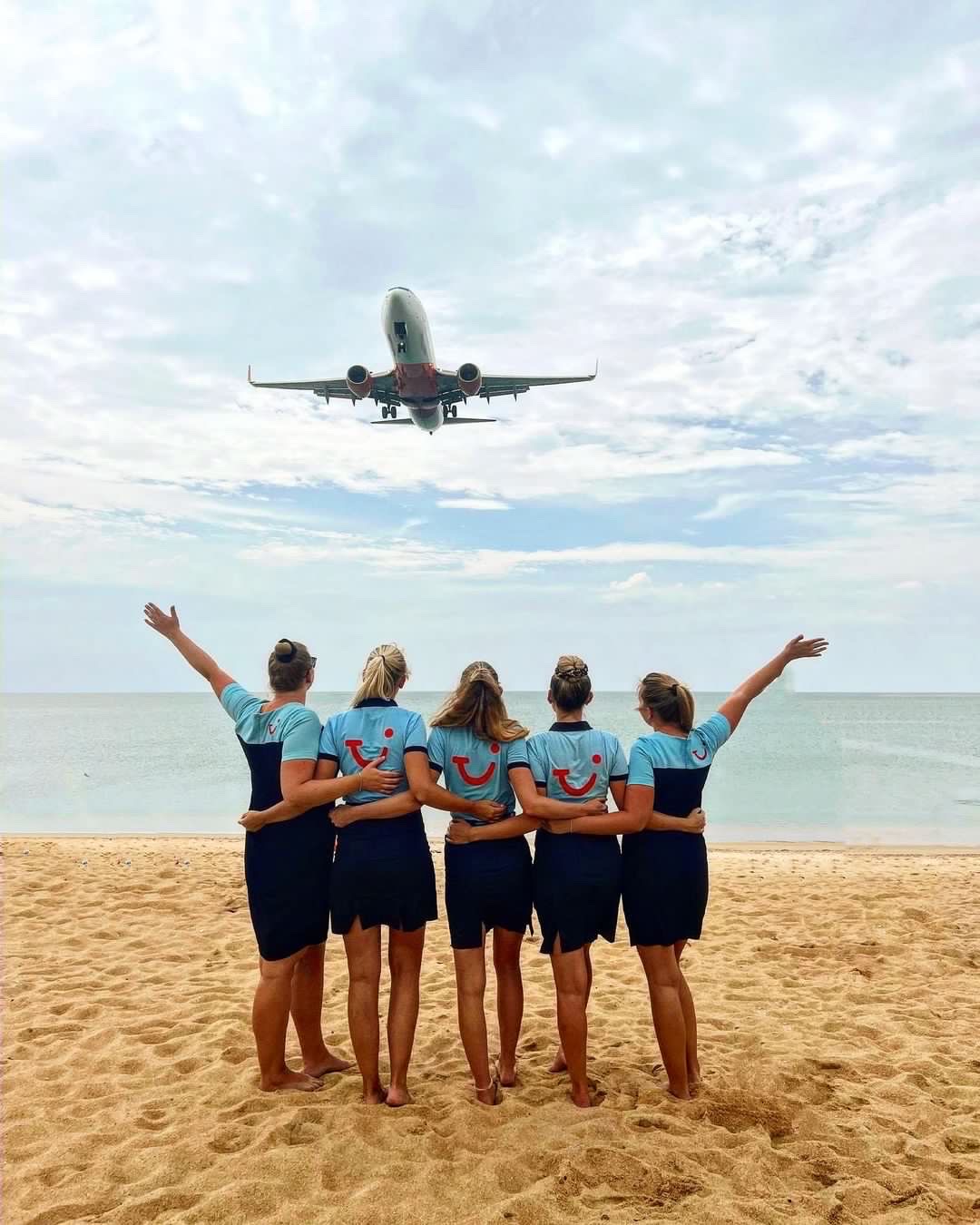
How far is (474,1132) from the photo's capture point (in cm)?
316

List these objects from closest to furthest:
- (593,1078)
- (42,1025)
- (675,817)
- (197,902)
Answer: (675,817)
(593,1078)
(42,1025)
(197,902)

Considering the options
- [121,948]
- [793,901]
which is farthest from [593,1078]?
[793,901]

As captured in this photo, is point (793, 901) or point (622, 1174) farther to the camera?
point (793, 901)

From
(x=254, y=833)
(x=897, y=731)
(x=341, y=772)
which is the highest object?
(x=341, y=772)

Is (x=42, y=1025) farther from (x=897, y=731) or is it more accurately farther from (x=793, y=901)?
(x=897, y=731)

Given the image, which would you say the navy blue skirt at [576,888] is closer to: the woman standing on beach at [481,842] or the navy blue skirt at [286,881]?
the woman standing on beach at [481,842]

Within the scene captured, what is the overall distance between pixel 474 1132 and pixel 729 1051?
164 cm

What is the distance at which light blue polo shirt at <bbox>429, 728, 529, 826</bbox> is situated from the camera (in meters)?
3.38

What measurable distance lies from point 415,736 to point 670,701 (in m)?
1.18

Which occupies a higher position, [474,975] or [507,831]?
[507,831]

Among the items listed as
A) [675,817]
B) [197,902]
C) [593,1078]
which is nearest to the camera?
[675,817]

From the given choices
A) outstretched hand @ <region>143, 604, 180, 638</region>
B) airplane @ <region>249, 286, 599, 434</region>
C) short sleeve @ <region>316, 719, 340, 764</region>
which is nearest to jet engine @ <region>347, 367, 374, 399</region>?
airplane @ <region>249, 286, 599, 434</region>

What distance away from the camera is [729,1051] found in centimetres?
406

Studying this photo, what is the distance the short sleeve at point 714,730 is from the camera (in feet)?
11.5
